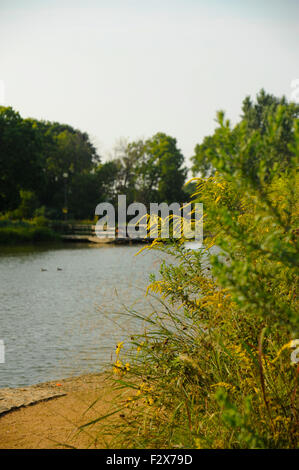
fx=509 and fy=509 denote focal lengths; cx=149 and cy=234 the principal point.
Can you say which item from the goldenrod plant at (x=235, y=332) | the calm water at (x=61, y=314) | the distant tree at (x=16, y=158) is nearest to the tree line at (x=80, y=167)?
the distant tree at (x=16, y=158)

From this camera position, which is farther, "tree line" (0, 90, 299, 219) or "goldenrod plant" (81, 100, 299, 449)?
"tree line" (0, 90, 299, 219)

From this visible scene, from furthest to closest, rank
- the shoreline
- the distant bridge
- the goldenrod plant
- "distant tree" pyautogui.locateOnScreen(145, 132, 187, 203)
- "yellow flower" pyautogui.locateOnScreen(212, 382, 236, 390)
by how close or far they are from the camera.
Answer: "distant tree" pyautogui.locateOnScreen(145, 132, 187, 203) → the distant bridge → the shoreline → "yellow flower" pyautogui.locateOnScreen(212, 382, 236, 390) → the goldenrod plant

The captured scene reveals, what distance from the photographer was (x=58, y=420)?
4938 millimetres

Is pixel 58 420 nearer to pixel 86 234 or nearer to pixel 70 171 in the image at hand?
pixel 86 234

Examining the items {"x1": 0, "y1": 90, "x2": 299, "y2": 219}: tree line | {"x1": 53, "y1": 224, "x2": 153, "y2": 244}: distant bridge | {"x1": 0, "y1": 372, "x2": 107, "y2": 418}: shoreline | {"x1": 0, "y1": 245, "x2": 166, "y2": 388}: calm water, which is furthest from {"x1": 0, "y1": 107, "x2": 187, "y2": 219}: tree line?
{"x1": 0, "y1": 372, "x2": 107, "y2": 418}: shoreline

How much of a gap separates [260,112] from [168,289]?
2560 inches

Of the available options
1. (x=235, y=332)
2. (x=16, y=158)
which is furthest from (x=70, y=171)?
(x=235, y=332)

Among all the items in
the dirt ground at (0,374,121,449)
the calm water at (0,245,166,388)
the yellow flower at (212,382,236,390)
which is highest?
the yellow flower at (212,382,236,390)

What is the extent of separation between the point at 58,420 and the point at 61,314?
7.80 meters

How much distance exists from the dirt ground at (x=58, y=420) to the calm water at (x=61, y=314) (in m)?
0.53

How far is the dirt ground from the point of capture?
4.13 meters

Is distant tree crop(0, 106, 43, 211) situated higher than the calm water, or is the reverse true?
distant tree crop(0, 106, 43, 211)

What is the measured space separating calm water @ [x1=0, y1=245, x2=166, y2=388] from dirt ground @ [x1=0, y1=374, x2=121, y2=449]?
0.53m

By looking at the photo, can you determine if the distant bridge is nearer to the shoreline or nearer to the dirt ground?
the shoreline
